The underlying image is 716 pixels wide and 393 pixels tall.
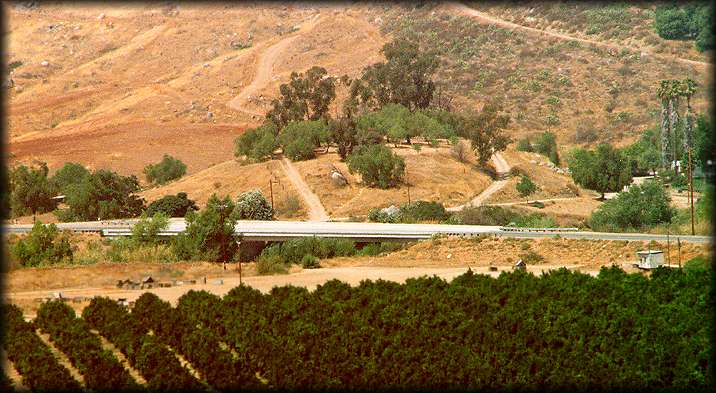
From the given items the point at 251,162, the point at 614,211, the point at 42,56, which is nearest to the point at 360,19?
the point at 42,56

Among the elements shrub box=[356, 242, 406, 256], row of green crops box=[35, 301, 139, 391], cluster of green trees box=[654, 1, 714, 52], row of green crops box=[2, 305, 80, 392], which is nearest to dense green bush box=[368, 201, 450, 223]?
shrub box=[356, 242, 406, 256]

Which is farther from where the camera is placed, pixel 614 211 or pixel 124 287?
pixel 614 211

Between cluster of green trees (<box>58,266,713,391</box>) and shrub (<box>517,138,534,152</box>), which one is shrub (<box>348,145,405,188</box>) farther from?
cluster of green trees (<box>58,266,713,391</box>)

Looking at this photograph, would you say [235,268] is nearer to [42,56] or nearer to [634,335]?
[634,335]

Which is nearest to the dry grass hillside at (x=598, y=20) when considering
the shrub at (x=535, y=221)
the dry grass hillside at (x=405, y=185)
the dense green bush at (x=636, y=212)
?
the dry grass hillside at (x=405, y=185)

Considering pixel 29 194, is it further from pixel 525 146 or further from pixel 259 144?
pixel 525 146

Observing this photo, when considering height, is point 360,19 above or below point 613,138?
above
